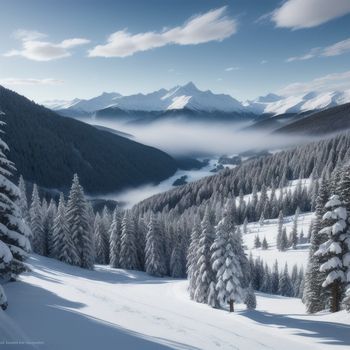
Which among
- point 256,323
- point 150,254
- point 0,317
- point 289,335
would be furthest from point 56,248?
point 0,317

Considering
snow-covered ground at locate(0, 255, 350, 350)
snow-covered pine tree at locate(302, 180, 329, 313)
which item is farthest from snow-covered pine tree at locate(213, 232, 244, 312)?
snow-covered pine tree at locate(302, 180, 329, 313)

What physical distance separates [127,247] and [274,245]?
7776 cm

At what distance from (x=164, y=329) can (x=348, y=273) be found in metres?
15.6

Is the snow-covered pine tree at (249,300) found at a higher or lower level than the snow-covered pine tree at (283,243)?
lower

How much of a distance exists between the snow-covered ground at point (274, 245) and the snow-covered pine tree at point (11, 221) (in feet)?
317

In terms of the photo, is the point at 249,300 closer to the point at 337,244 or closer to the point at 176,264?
the point at 337,244

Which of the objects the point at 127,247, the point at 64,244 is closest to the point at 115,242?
the point at 127,247

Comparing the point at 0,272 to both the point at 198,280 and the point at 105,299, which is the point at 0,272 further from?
the point at 198,280

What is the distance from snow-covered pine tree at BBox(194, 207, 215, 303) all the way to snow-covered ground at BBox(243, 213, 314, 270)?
70.8 metres

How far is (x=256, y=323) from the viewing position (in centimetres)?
2900

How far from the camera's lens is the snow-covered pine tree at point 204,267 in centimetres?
4147

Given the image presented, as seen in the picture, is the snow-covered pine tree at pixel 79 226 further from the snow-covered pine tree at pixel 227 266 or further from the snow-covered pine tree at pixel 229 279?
the snow-covered pine tree at pixel 229 279

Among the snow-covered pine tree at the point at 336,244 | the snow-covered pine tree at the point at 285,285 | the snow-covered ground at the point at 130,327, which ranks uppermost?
the snow-covered pine tree at the point at 336,244

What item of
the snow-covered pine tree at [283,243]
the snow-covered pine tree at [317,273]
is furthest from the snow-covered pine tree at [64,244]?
the snow-covered pine tree at [283,243]
